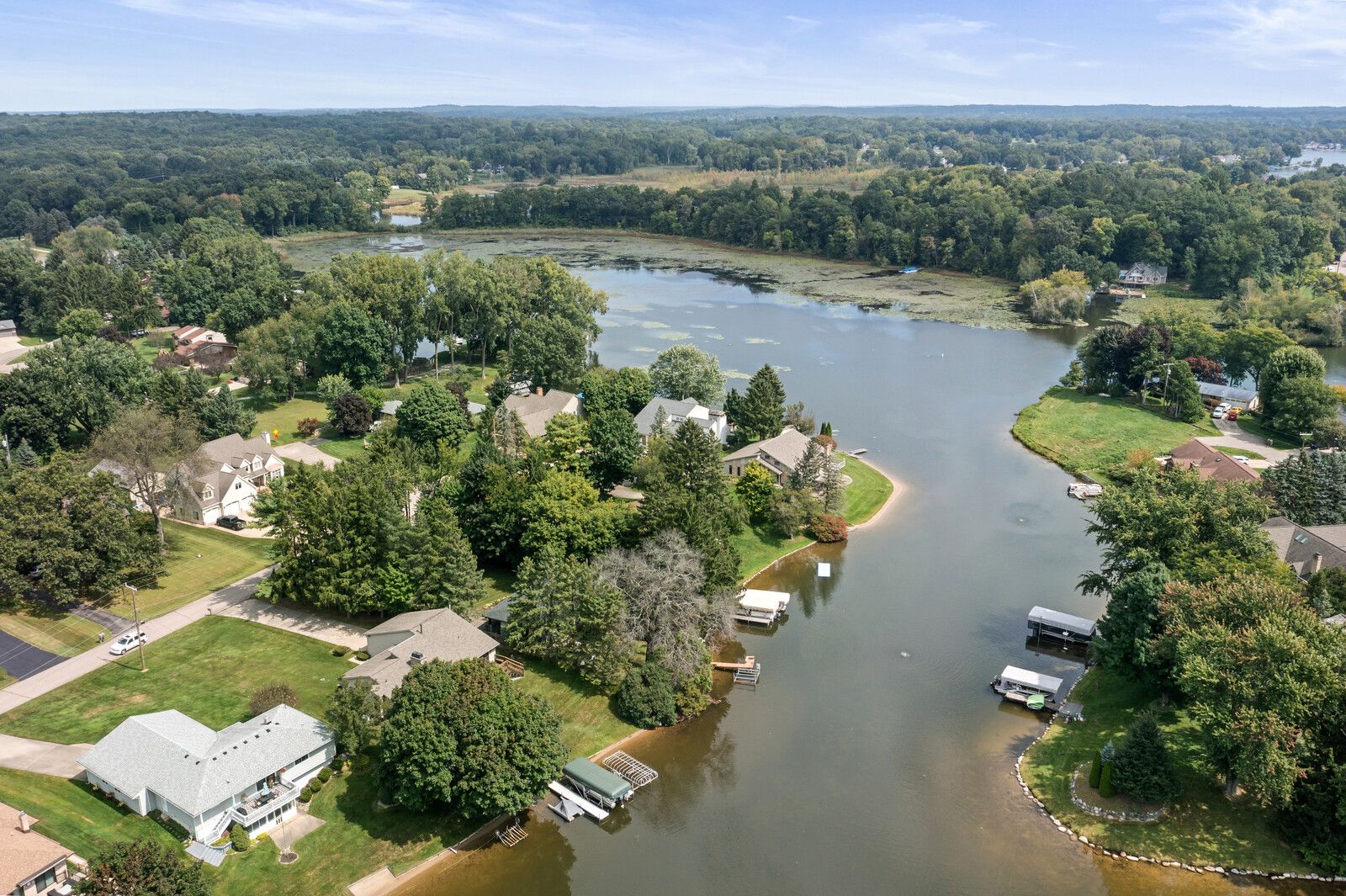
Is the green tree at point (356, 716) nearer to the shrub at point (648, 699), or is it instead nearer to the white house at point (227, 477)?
the shrub at point (648, 699)

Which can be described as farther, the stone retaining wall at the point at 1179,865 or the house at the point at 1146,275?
the house at the point at 1146,275

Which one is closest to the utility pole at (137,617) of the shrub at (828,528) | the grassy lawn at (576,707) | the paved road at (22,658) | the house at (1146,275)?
the paved road at (22,658)

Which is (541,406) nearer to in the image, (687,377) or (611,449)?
(687,377)

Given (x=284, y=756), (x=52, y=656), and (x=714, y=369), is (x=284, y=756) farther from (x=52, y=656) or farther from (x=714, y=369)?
(x=714, y=369)

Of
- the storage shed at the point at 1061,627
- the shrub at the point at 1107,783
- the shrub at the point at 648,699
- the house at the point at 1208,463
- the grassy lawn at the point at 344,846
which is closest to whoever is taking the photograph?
the grassy lawn at the point at 344,846

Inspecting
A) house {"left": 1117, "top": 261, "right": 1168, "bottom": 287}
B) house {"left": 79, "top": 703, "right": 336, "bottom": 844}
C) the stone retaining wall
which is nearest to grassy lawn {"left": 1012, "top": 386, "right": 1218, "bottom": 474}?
the stone retaining wall

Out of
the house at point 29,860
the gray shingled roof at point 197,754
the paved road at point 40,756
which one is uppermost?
the gray shingled roof at point 197,754

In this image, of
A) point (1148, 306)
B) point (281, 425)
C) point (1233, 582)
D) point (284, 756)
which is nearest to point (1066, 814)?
point (1233, 582)

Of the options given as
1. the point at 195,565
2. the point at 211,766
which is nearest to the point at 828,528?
the point at 211,766
